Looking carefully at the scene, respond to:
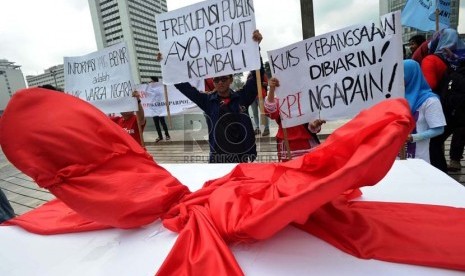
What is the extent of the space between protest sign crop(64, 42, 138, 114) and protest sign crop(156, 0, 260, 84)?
648 millimetres

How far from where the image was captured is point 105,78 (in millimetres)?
3336

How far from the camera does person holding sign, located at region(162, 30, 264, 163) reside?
254cm

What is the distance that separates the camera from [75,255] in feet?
3.62

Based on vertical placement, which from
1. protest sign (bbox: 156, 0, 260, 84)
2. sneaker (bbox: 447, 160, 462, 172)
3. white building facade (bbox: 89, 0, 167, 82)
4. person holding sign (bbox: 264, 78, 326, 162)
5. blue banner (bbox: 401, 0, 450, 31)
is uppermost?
white building facade (bbox: 89, 0, 167, 82)

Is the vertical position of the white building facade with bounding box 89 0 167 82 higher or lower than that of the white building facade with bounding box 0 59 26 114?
lower

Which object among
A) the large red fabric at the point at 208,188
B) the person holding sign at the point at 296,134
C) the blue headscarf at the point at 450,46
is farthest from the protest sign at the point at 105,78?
the blue headscarf at the point at 450,46

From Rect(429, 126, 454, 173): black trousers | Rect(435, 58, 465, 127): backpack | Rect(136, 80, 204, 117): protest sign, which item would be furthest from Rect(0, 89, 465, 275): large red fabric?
Rect(136, 80, 204, 117): protest sign

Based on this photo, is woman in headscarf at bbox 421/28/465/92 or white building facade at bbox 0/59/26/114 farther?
white building facade at bbox 0/59/26/114

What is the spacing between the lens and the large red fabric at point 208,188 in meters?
0.80

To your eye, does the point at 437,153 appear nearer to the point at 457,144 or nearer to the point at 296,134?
the point at 457,144

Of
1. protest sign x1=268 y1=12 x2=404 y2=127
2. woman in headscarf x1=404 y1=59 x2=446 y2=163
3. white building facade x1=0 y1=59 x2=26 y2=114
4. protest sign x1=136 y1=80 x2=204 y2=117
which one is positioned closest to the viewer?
protest sign x1=268 y1=12 x2=404 y2=127

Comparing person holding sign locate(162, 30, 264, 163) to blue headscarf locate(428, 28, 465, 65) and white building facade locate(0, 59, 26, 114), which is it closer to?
blue headscarf locate(428, 28, 465, 65)

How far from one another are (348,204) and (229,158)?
152 cm

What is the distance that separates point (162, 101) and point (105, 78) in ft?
13.6
